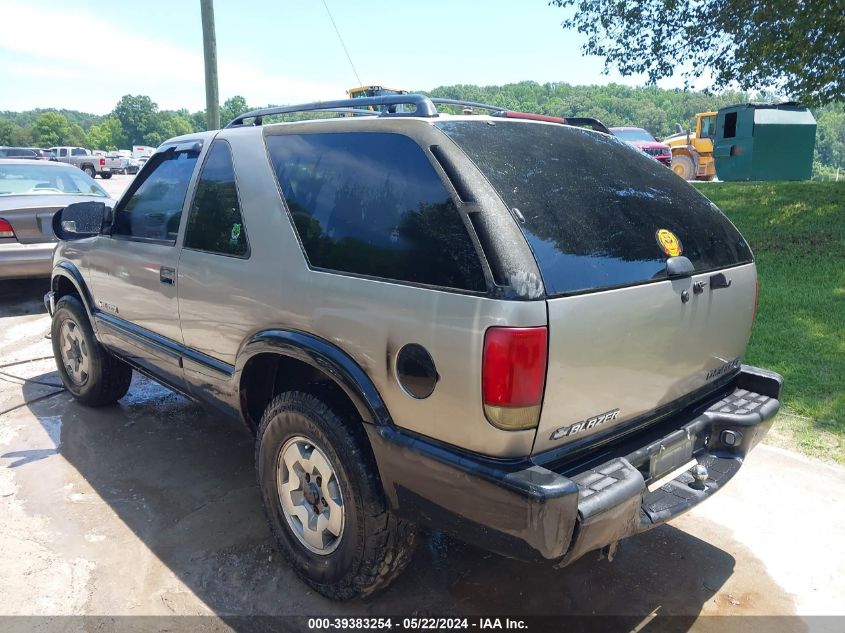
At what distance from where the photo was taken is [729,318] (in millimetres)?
2754

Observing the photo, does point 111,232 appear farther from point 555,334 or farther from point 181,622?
point 555,334

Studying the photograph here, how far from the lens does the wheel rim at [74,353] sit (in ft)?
14.9

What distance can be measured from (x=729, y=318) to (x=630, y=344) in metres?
0.77

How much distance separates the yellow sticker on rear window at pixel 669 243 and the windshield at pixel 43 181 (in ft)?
25.1

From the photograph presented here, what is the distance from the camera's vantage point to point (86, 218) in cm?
394

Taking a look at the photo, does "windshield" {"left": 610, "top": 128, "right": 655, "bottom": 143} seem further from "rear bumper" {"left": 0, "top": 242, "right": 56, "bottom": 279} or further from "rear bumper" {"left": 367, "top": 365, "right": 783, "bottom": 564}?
"rear bumper" {"left": 367, "top": 365, "right": 783, "bottom": 564}

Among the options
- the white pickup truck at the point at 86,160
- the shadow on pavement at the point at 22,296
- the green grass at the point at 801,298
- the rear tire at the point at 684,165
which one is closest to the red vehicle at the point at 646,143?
the rear tire at the point at 684,165

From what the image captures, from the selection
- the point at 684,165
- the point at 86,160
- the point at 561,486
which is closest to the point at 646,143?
the point at 684,165

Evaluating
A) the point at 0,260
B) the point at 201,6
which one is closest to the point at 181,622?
the point at 0,260

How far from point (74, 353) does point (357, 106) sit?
3192 millimetres

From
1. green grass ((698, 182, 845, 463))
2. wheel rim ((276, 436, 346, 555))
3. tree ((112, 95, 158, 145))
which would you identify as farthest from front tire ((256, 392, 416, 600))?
tree ((112, 95, 158, 145))

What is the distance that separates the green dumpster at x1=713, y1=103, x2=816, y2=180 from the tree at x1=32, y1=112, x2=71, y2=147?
114 m

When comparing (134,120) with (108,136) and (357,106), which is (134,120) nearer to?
(108,136)

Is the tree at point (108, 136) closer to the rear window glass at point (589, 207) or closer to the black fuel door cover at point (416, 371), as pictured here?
the rear window glass at point (589, 207)
